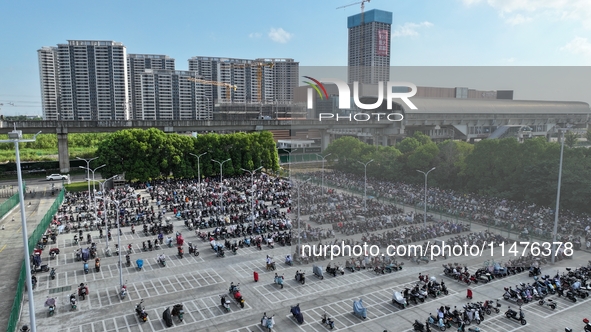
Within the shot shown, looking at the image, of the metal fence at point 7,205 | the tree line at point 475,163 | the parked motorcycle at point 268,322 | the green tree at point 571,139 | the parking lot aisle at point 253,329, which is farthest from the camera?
the metal fence at point 7,205

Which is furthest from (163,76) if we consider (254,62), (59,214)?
(59,214)

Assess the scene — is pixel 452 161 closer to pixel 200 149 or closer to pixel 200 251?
pixel 200 251

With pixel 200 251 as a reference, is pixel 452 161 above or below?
above

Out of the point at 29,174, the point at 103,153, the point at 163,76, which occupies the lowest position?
the point at 29,174

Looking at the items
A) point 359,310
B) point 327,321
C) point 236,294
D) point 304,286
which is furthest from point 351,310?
point 236,294

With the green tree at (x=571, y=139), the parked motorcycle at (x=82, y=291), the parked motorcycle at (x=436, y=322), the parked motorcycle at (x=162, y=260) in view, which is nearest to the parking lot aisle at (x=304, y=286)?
the parked motorcycle at (x=436, y=322)

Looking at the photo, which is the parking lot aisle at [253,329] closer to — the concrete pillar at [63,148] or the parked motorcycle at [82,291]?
the parked motorcycle at [82,291]
